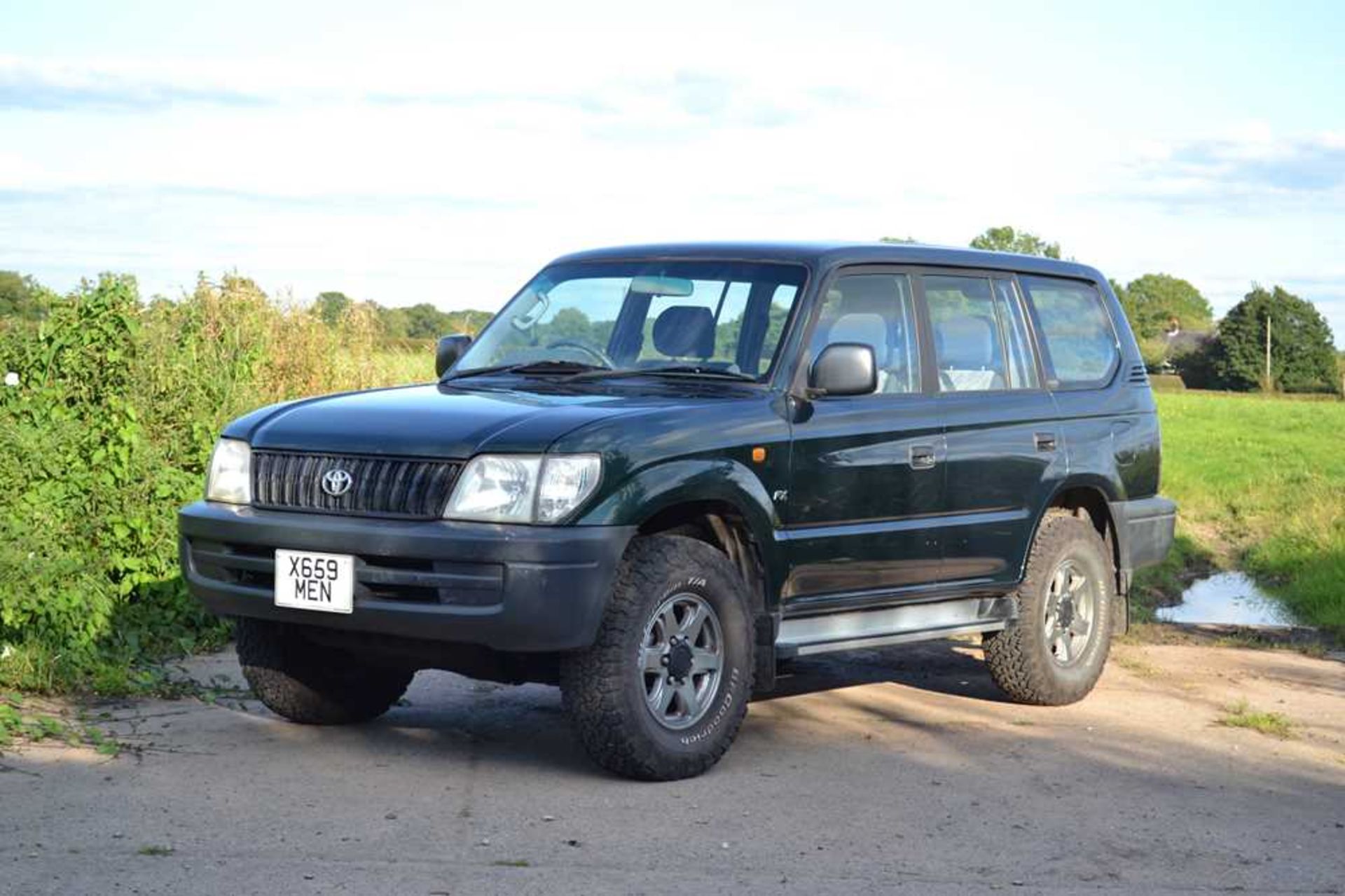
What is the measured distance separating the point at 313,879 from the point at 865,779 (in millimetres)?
2360

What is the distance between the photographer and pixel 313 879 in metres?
5.20

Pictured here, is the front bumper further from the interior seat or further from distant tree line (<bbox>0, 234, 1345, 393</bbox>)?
distant tree line (<bbox>0, 234, 1345, 393</bbox>)

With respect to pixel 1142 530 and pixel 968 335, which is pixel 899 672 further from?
pixel 968 335

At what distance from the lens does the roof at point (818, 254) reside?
7.82m

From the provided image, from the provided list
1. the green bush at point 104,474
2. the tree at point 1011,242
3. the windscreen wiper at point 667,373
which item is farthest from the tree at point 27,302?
the tree at point 1011,242

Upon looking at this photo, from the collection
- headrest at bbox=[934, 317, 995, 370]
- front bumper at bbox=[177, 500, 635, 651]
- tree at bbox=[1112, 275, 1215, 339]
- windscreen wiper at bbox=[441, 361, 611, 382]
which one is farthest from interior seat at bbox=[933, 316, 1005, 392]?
tree at bbox=[1112, 275, 1215, 339]

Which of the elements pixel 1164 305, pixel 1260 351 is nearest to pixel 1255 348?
pixel 1260 351

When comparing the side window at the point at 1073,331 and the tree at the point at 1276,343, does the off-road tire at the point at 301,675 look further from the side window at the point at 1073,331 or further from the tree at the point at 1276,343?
the tree at the point at 1276,343

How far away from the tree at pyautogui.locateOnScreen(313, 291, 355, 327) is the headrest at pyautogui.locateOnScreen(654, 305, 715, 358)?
23.2 ft

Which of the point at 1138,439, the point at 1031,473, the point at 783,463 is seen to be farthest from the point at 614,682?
the point at 1138,439

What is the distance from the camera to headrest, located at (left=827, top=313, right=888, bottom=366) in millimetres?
7754

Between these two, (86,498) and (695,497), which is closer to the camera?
(695,497)

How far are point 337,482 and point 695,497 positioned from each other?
1260mm

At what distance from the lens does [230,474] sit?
7.08m
